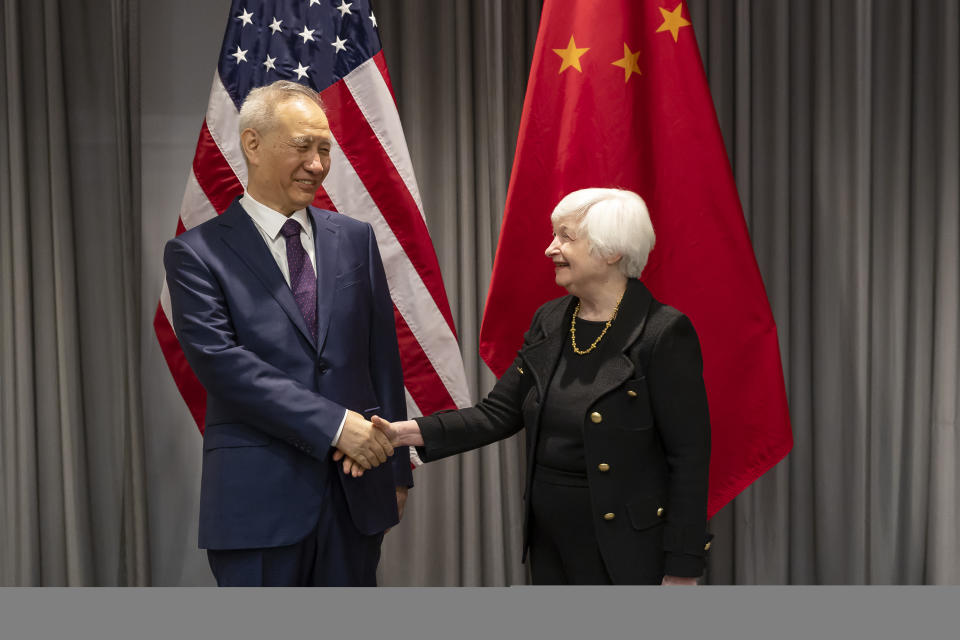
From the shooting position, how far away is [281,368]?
199cm

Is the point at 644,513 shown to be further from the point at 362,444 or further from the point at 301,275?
the point at 301,275

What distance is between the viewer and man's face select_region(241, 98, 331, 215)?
6.66ft

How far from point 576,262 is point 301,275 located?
637 mm

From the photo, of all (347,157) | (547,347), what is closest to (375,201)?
(347,157)

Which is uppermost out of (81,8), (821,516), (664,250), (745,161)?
(81,8)

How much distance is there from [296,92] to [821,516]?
7.90ft

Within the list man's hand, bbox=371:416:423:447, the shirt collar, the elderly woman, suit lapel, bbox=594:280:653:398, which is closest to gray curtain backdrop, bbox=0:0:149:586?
the shirt collar

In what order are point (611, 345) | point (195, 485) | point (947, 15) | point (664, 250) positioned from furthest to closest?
point (195, 485)
point (947, 15)
point (664, 250)
point (611, 345)

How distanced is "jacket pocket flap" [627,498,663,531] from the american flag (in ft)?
2.80

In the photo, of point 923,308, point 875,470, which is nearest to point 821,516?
point 875,470

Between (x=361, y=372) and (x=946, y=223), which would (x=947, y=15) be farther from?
(x=361, y=372)

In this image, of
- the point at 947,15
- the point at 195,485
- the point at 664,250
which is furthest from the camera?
the point at 195,485

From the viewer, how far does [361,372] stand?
2.10m

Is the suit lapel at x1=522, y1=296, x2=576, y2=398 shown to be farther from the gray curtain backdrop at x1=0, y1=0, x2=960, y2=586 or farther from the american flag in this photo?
the gray curtain backdrop at x1=0, y1=0, x2=960, y2=586
